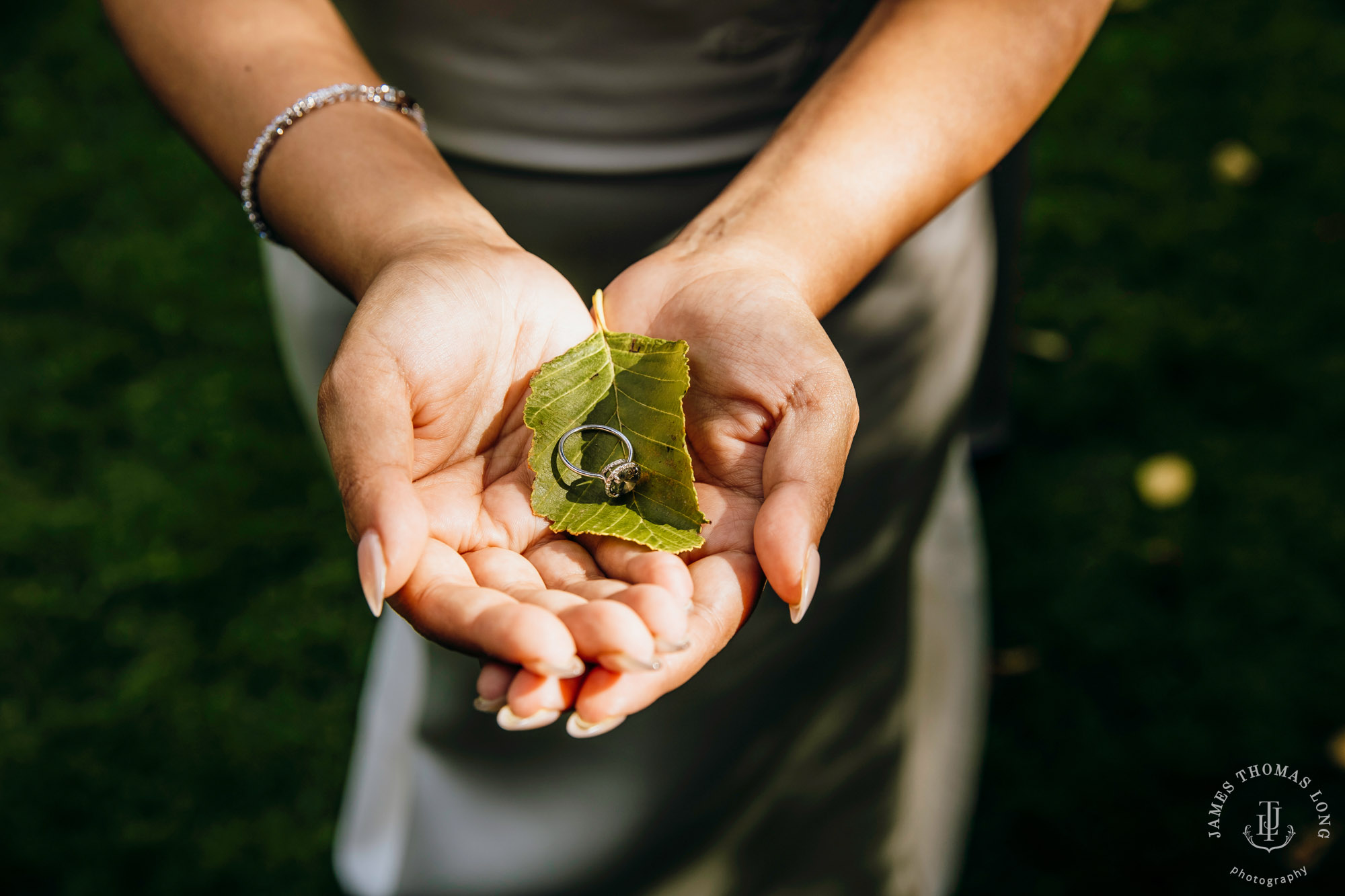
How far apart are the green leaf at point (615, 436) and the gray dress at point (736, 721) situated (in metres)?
0.61

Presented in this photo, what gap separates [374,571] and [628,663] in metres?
0.36

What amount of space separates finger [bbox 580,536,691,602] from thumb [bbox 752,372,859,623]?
12 cm

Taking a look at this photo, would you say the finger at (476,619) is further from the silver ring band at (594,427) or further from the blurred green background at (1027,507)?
the blurred green background at (1027,507)

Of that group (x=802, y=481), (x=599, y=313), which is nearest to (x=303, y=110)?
(x=599, y=313)

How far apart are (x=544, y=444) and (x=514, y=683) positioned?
519mm

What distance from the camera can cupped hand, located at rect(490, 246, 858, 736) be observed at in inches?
54.9

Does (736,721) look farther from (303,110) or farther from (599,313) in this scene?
(303,110)

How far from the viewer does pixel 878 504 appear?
2.49 metres

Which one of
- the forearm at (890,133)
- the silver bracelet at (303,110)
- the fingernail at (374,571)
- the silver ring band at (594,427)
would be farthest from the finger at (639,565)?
the silver bracelet at (303,110)

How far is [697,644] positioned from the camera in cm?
138

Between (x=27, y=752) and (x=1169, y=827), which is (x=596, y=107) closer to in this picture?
(x=1169, y=827)

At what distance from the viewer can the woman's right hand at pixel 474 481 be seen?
1333mm

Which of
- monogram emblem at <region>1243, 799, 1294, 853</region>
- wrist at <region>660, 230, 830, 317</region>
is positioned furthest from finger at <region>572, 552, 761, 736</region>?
monogram emblem at <region>1243, 799, 1294, 853</region>

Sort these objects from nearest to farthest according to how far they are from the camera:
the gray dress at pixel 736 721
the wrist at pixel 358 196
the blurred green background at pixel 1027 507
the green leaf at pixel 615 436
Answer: the green leaf at pixel 615 436 → the wrist at pixel 358 196 → the gray dress at pixel 736 721 → the blurred green background at pixel 1027 507
